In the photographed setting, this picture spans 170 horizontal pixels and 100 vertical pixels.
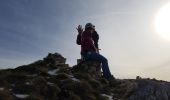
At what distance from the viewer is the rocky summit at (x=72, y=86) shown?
622 inches

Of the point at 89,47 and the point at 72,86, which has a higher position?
the point at 89,47

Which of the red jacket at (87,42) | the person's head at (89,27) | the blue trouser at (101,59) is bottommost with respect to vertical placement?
the blue trouser at (101,59)

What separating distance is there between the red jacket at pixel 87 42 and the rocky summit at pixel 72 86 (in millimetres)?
1088

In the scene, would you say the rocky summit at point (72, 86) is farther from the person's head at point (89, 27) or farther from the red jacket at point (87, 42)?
the person's head at point (89, 27)

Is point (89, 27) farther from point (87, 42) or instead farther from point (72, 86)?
point (72, 86)

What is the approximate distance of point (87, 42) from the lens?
20844mm

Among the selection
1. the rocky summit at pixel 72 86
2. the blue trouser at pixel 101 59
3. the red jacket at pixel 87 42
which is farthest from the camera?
the red jacket at pixel 87 42

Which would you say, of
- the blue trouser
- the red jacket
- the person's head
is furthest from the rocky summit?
the person's head

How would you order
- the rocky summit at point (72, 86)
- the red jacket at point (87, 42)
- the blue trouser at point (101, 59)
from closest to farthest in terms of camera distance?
the rocky summit at point (72, 86), the blue trouser at point (101, 59), the red jacket at point (87, 42)

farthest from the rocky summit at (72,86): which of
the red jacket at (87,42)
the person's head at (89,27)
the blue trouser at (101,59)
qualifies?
the person's head at (89,27)

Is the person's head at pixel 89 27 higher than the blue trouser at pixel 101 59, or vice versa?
the person's head at pixel 89 27

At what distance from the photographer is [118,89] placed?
62.7 ft

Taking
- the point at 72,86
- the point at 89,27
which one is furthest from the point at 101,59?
the point at 72,86

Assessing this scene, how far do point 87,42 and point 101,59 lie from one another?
1.47 metres
